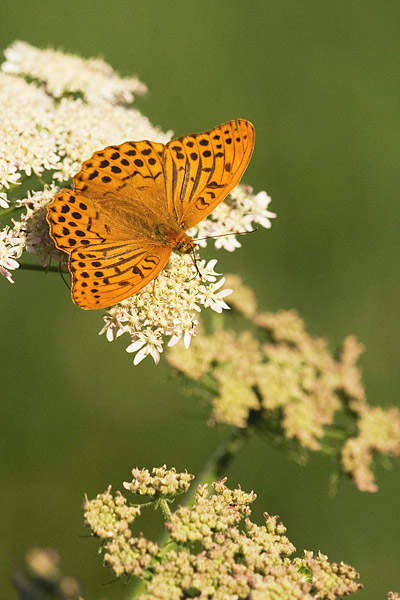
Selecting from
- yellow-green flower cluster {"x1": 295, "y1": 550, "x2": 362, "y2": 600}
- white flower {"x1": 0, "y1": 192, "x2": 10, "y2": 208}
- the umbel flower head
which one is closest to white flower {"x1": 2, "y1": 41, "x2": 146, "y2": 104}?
the umbel flower head

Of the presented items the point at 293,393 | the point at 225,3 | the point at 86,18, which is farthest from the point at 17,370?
the point at 225,3

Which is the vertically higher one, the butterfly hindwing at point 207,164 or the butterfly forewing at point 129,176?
the butterfly hindwing at point 207,164

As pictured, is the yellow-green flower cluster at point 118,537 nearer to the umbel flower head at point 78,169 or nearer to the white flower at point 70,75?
the umbel flower head at point 78,169

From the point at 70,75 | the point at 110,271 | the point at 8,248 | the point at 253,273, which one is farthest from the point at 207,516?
the point at 253,273

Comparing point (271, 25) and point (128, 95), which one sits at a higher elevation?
point (271, 25)

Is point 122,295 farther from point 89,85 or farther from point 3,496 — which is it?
point 3,496

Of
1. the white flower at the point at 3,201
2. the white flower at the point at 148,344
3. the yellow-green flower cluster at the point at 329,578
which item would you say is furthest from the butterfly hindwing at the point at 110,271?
the yellow-green flower cluster at the point at 329,578

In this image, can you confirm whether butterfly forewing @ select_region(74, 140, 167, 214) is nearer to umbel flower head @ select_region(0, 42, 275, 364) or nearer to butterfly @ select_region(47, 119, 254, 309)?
butterfly @ select_region(47, 119, 254, 309)

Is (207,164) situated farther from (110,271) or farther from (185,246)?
(110,271)

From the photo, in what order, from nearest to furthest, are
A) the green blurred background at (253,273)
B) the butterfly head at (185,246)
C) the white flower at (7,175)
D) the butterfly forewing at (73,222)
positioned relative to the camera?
the butterfly forewing at (73,222) → the butterfly head at (185,246) → the white flower at (7,175) → the green blurred background at (253,273)
